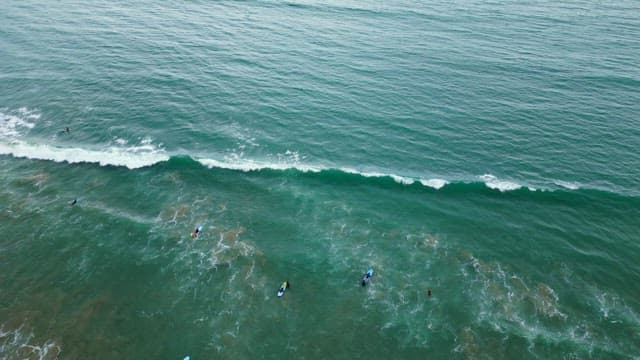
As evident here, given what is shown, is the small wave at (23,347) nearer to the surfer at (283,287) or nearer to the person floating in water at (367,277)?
the surfer at (283,287)

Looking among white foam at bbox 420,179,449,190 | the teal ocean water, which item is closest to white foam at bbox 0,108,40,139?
Answer: the teal ocean water

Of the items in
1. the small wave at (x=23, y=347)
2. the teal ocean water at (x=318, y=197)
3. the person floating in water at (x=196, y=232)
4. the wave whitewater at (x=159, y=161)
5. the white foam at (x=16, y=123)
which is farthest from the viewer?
the white foam at (x=16, y=123)

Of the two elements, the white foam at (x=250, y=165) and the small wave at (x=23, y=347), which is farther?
the white foam at (x=250, y=165)

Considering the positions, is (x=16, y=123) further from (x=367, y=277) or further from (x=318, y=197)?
(x=367, y=277)

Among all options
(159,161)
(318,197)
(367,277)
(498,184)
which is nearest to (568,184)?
(498,184)

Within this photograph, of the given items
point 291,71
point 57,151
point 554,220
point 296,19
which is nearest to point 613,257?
point 554,220

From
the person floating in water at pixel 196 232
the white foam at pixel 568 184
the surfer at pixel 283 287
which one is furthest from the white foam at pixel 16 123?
the white foam at pixel 568 184
